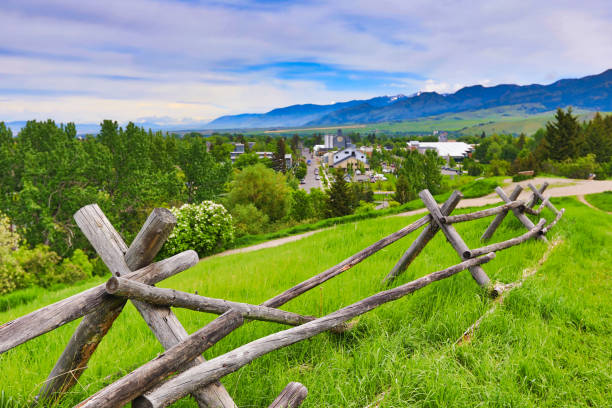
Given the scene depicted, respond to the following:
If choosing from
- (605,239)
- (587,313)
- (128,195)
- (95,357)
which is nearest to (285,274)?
(95,357)

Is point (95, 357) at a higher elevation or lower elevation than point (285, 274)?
higher

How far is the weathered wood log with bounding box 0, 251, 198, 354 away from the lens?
6.08 feet

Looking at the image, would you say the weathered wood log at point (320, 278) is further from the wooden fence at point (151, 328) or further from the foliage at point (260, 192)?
the foliage at point (260, 192)

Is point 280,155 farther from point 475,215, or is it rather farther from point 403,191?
point 475,215

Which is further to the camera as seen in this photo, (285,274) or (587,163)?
(587,163)

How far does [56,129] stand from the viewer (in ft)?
145

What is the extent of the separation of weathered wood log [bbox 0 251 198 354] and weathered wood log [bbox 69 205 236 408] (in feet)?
0.53

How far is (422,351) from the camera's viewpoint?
3197mm

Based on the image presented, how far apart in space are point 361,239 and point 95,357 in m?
6.77

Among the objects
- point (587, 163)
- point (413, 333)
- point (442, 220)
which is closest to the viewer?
point (413, 333)

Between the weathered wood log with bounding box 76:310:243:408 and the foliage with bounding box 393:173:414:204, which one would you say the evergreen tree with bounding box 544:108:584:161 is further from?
the weathered wood log with bounding box 76:310:243:408

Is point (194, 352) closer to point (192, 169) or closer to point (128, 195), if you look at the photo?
point (128, 195)

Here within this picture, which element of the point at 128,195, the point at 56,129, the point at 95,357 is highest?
the point at 56,129

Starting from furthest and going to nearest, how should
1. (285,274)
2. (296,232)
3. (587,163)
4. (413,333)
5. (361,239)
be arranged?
(587,163)
(296,232)
(361,239)
(285,274)
(413,333)
